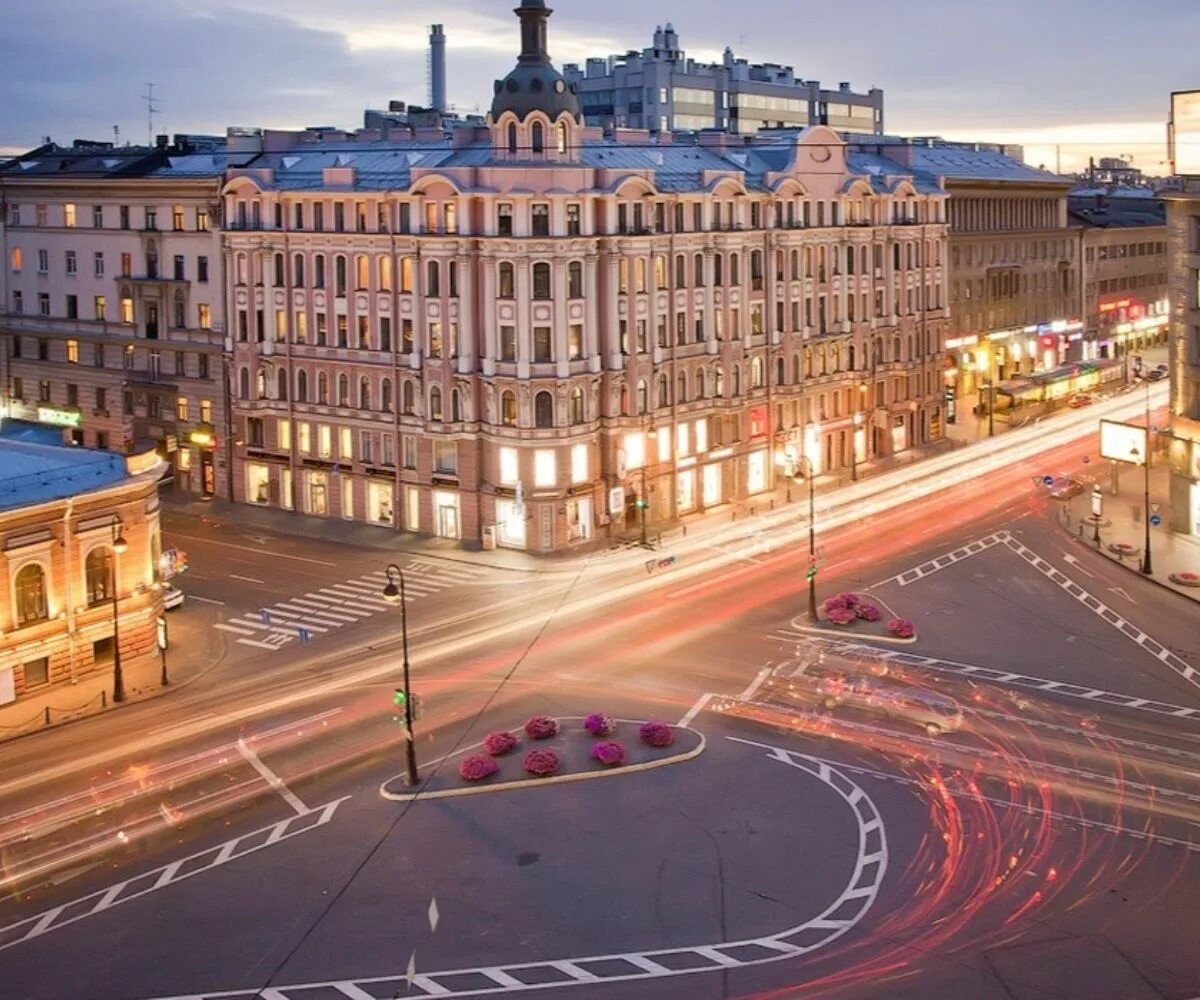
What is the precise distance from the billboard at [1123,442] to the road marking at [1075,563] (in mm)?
13819

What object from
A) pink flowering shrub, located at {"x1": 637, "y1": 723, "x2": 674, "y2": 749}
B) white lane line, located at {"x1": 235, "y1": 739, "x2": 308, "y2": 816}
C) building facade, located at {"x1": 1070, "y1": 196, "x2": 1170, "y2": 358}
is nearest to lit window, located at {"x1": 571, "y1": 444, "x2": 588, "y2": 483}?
pink flowering shrub, located at {"x1": 637, "y1": 723, "x2": 674, "y2": 749}

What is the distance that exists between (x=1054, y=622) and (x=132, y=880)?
43.1m

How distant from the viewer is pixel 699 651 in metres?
64.0

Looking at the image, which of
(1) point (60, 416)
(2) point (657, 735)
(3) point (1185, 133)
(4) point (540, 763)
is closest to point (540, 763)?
(4) point (540, 763)

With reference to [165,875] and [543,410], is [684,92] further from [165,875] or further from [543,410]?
[165,875]

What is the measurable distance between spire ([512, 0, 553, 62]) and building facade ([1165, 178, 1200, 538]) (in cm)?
3620

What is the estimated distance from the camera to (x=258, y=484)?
318ft

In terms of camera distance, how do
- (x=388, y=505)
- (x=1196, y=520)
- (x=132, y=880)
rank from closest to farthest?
(x=132, y=880) → (x=1196, y=520) → (x=388, y=505)

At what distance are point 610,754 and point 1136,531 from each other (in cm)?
5037

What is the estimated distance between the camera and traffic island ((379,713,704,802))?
159ft

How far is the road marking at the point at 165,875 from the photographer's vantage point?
1550 inches

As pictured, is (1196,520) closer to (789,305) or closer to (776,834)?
(789,305)

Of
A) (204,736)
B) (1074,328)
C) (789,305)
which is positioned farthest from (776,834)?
(1074,328)

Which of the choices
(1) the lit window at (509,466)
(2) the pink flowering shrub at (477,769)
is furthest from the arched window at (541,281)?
(2) the pink flowering shrub at (477,769)
